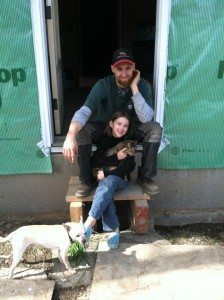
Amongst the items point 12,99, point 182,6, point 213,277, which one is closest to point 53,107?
point 12,99

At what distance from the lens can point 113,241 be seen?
10.5 feet

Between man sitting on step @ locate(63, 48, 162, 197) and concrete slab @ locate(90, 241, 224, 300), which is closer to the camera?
concrete slab @ locate(90, 241, 224, 300)

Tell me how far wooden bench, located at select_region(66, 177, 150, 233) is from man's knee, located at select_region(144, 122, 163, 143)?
530 millimetres

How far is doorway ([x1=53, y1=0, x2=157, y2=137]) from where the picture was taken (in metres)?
7.01

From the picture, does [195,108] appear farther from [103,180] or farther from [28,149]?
[28,149]

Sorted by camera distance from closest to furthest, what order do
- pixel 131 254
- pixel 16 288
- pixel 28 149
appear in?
pixel 16 288 → pixel 131 254 → pixel 28 149

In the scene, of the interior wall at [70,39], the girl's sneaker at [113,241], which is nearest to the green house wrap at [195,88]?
the girl's sneaker at [113,241]

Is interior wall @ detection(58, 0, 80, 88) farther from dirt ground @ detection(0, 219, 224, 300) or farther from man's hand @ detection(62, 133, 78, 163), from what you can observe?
man's hand @ detection(62, 133, 78, 163)

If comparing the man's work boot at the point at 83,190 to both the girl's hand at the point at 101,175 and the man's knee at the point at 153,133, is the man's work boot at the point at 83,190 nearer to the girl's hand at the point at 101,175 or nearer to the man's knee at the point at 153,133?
the girl's hand at the point at 101,175

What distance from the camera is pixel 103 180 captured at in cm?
326

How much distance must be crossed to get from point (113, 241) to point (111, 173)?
0.59m

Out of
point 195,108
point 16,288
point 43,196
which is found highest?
point 195,108

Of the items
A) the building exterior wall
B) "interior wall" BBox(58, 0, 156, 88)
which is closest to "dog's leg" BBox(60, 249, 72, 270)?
the building exterior wall

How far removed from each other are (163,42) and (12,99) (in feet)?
4.89
